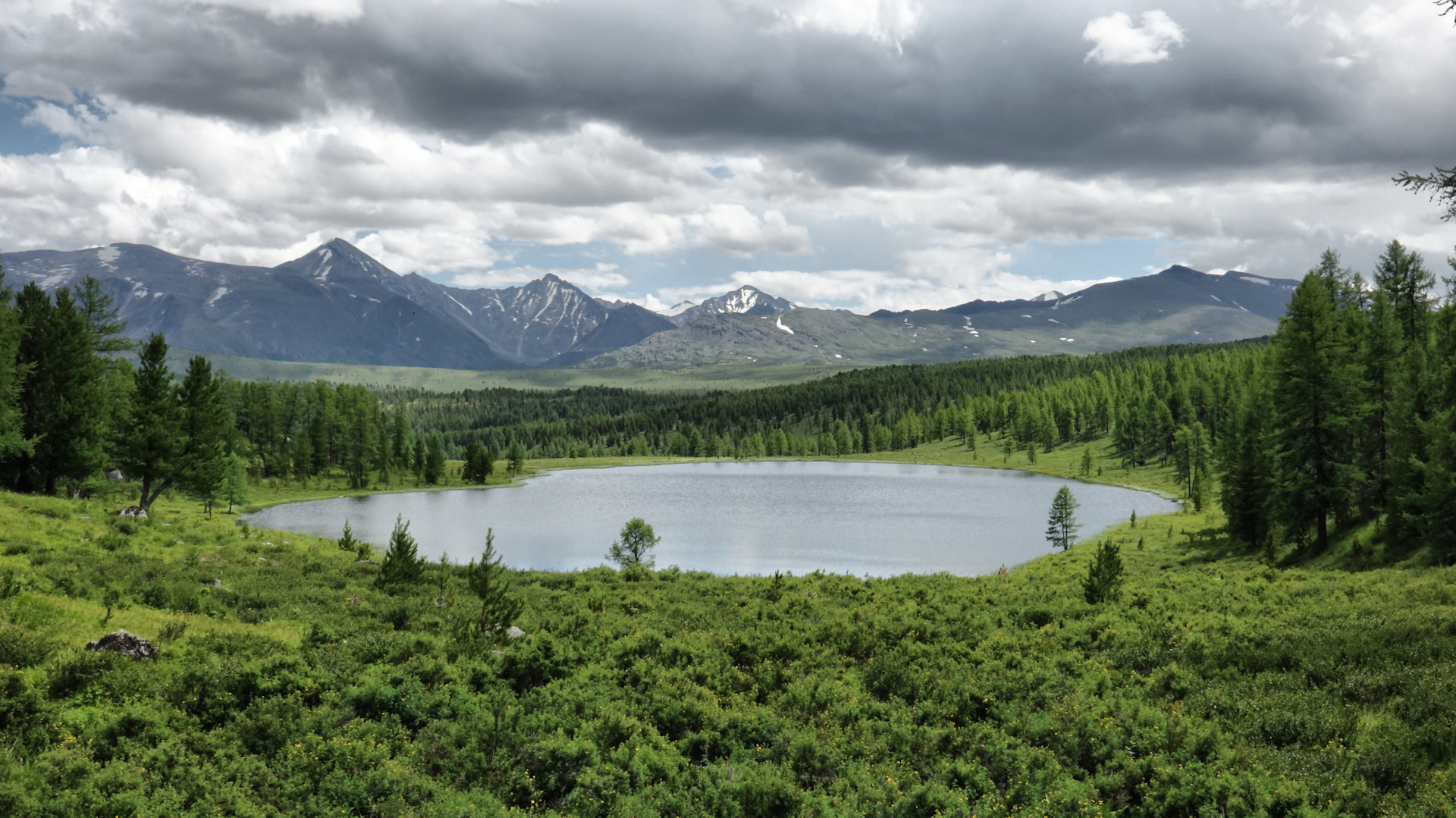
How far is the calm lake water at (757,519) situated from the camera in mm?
63312

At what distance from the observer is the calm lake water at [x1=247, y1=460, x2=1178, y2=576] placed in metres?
63.3

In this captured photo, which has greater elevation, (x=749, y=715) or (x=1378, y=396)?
(x=1378, y=396)

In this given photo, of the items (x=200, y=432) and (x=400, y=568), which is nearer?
(x=400, y=568)

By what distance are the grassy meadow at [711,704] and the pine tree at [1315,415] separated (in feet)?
65.9

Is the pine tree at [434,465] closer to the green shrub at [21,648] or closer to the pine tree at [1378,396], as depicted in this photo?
the pine tree at [1378,396]

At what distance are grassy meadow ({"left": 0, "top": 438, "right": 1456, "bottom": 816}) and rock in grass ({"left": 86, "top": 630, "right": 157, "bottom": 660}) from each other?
405 millimetres

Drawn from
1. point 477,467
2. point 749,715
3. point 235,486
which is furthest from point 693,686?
point 477,467

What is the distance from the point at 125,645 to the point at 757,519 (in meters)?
75.7

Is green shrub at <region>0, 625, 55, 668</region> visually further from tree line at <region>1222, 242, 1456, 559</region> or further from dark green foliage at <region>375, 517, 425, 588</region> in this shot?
tree line at <region>1222, 242, 1456, 559</region>

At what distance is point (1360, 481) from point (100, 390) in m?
72.6

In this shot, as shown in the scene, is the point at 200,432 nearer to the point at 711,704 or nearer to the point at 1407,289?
the point at 711,704

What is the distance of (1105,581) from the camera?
25.5 metres

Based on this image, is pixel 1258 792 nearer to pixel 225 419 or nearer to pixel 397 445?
pixel 225 419

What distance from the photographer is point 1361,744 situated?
13.0 metres
